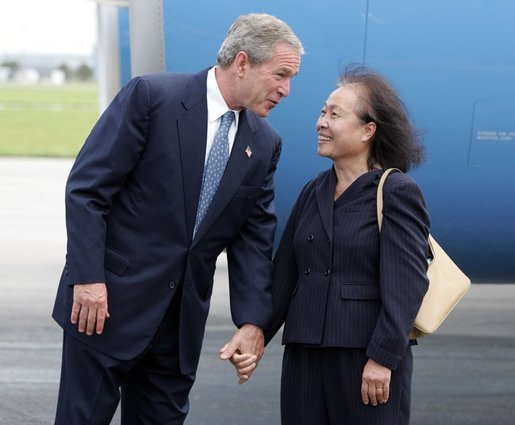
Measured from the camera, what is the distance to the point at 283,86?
3018mm

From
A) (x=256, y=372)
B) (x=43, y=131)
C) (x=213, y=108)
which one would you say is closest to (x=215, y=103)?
(x=213, y=108)

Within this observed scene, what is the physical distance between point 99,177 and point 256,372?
2.72 m

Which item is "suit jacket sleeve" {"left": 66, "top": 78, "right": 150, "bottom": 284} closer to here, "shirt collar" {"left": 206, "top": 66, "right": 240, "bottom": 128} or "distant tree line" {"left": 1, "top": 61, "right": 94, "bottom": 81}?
"shirt collar" {"left": 206, "top": 66, "right": 240, "bottom": 128}

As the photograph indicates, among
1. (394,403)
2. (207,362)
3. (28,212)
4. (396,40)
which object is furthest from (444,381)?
(28,212)

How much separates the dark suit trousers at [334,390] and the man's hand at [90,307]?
0.56 meters

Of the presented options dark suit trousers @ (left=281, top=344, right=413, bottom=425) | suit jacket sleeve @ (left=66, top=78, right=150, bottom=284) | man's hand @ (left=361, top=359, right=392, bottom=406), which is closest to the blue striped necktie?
suit jacket sleeve @ (left=66, top=78, right=150, bottom=284)

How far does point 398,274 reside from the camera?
9.01ft

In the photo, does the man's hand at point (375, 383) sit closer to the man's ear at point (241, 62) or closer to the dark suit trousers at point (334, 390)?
the dark suit trousers at point (334, 390)

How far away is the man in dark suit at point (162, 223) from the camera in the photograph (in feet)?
9.52

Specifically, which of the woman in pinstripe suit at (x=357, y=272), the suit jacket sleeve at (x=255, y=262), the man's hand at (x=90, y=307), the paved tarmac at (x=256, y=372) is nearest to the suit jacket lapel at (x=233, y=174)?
the suit jacket sleeve at (x=255, y=262)

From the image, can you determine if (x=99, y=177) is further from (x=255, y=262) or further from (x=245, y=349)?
(x=245, y=349)

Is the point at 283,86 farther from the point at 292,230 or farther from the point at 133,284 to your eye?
the point at 133,284

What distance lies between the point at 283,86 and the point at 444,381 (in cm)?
279

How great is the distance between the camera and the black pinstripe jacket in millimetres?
2746
